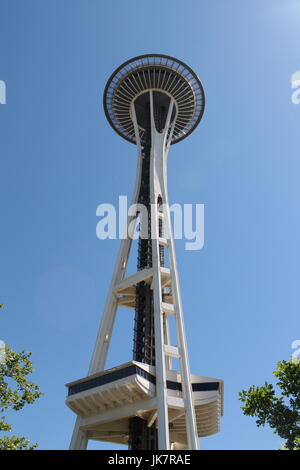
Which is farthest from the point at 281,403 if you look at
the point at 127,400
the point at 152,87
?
the point at 152,87

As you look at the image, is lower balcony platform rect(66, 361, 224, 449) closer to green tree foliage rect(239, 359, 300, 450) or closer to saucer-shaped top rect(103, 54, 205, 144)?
green tree foliage rect(239, 359, 300, 450)

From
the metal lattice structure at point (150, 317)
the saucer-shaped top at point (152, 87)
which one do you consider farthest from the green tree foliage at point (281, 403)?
the saucer-shaped top at point (152, 87)

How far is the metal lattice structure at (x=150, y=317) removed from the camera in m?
36.8

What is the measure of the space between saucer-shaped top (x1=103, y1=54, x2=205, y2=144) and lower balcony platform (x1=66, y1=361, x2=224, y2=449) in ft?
125

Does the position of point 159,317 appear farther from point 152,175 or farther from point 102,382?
Answer: point 152,175

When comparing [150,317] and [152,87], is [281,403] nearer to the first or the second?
[150,317]

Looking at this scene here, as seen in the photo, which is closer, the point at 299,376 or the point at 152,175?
the point at 299,376

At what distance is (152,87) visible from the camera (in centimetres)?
6334

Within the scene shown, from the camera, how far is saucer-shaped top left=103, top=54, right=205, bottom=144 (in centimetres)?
6209

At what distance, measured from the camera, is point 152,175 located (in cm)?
5369

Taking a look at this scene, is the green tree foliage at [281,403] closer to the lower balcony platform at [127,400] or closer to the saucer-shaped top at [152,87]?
the lower balcony platform at [127,400]
